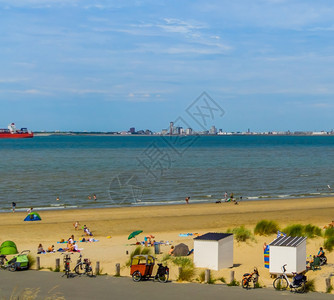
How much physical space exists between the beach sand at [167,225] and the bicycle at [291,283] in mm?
642

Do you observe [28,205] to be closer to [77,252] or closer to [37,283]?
[77,252]

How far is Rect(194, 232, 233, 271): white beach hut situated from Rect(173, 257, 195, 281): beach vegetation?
1.19 feet

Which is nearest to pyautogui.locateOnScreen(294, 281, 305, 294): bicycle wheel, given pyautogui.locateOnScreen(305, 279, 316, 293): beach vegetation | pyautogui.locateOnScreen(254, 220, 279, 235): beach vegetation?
pyautogui.locateOnScreen(305, 279, 316, 293): beach vegetation

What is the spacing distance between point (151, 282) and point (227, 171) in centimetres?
5981

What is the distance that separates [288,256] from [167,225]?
16.1 meters

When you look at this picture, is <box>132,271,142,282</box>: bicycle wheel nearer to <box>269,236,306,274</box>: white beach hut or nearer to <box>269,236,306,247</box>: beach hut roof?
<box>269,236,306,274</box>: white beach hut

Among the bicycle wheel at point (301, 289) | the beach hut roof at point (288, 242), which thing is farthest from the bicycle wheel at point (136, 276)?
the bicycle wheel at point (301, 289)

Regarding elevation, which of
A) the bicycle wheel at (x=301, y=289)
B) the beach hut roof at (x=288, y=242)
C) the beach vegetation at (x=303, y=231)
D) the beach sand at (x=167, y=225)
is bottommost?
the beach sand at (x=167, y=225)

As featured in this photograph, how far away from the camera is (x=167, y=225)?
105 feet

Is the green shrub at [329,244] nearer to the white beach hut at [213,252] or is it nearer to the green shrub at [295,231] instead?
the green shrub at [295,231]

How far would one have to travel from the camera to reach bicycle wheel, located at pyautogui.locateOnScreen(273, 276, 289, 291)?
15303 millimetres

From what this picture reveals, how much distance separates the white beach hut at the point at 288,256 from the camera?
16469mm

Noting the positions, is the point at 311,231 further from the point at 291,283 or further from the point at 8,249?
the point at 8,249

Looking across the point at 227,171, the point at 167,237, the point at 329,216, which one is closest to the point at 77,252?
the point at 167,237
